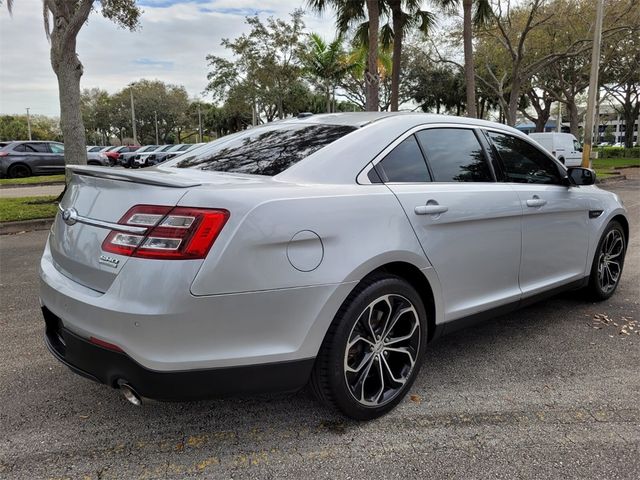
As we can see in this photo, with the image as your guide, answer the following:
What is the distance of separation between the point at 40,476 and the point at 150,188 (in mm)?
1345

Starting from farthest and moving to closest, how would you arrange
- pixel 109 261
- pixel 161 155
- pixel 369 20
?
pixel 161 155, pixel 369 20, pixel 109 261

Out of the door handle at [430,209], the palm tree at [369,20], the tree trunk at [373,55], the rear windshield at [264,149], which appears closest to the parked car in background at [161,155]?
the palm tree at [369,20]

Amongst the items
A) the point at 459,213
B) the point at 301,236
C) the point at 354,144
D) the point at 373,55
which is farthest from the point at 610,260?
the point at 373,55

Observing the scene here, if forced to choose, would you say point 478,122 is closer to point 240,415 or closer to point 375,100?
point 240,415

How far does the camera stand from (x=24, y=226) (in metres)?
8.85

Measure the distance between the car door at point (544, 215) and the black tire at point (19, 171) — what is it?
2132 centimetres

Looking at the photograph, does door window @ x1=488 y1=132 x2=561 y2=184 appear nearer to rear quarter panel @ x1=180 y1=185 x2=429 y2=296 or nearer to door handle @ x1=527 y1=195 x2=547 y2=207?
door handle @ x1=527 y1=195 x2=547 y2=207

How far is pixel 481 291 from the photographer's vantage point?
3264 mm

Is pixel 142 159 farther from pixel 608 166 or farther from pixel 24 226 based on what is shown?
pixel 608 166

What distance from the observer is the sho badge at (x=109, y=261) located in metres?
2.26


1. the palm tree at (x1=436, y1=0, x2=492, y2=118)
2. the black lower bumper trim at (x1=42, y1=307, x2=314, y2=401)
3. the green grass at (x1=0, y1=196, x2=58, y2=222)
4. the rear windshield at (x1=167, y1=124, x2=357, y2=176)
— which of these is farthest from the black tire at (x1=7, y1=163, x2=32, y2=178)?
the black lower bumper trim at (x1=42, y1=307, x2=314, y2=401)

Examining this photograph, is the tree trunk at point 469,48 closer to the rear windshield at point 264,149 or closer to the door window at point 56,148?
the rear windshield at point 264,149

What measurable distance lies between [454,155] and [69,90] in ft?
27.7

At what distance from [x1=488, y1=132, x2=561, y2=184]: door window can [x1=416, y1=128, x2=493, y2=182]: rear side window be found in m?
0.25
